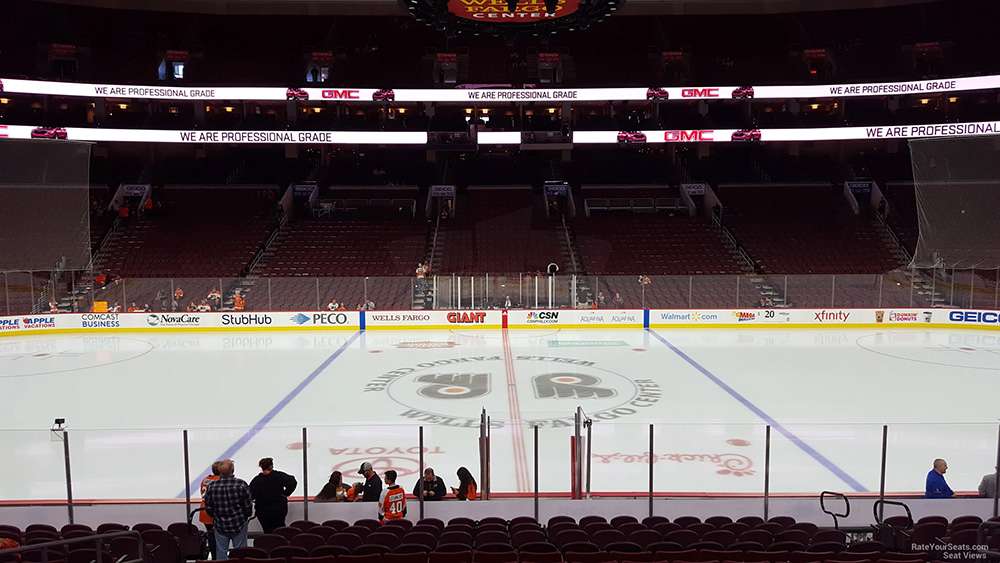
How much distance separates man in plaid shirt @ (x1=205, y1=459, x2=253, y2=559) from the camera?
5.98 meters

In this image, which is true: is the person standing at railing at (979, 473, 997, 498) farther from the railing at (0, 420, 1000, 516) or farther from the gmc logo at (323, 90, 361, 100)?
the gmc logo at (323, 90, 361, 100)

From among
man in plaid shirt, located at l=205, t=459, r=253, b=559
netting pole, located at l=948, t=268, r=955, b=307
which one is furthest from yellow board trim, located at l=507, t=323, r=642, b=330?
man in plaid shirt, located at l=205, t=459, r=253, b=559

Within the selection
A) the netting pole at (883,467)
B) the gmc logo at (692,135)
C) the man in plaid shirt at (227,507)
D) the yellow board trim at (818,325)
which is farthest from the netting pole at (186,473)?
the gmc logo at (692,135)

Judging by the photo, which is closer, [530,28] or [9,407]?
[9,407]

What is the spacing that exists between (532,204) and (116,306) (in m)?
19.0

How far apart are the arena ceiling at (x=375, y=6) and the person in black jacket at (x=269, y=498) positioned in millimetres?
31274

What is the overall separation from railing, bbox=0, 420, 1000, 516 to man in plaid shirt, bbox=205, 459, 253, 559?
1.01m

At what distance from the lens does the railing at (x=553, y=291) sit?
2323 cm

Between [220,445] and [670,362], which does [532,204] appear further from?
[220,445]

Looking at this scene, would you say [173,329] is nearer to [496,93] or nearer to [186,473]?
[496,93]

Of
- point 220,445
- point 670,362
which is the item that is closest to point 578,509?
point 220,445

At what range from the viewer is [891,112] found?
3434 centimetres

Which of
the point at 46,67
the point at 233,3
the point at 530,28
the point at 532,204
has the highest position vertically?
the point at 233,3

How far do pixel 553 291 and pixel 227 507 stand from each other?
18493 mm
